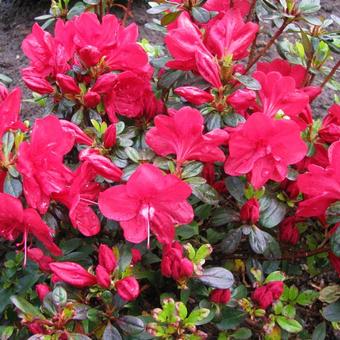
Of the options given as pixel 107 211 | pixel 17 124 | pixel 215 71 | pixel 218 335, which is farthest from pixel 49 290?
pixel 215 71

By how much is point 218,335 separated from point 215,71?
0.71 meters

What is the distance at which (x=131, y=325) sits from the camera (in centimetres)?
125

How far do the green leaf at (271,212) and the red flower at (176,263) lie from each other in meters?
0.24

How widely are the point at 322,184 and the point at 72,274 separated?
58 cm

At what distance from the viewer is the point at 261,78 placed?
4.76 feet

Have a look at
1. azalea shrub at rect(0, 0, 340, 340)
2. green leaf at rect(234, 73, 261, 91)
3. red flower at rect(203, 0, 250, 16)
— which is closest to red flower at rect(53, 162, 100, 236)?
azalea shrub at rect(0, 0, 340, 340)

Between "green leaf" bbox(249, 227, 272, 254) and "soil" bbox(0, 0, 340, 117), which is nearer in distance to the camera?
"green leaf" bbox(249, 227, 272, 254)

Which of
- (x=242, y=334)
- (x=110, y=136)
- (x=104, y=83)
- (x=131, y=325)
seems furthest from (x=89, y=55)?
(x=242, y=334)

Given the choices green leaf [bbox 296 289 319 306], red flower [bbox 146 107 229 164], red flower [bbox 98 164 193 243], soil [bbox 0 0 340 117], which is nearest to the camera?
red flower [bbox 98 164 193 243]

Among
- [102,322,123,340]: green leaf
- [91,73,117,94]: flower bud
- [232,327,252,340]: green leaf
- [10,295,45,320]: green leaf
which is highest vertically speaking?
[91,73,117,94]: flower bud

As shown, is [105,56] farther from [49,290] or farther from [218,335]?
[218,335]

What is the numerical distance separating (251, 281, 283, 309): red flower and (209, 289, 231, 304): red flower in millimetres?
79

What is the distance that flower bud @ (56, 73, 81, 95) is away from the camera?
1.40 m

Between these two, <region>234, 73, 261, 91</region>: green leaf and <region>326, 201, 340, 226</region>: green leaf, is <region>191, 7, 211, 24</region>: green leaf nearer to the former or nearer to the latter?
<region>234, 73, 261, 91</region>: green leaf
